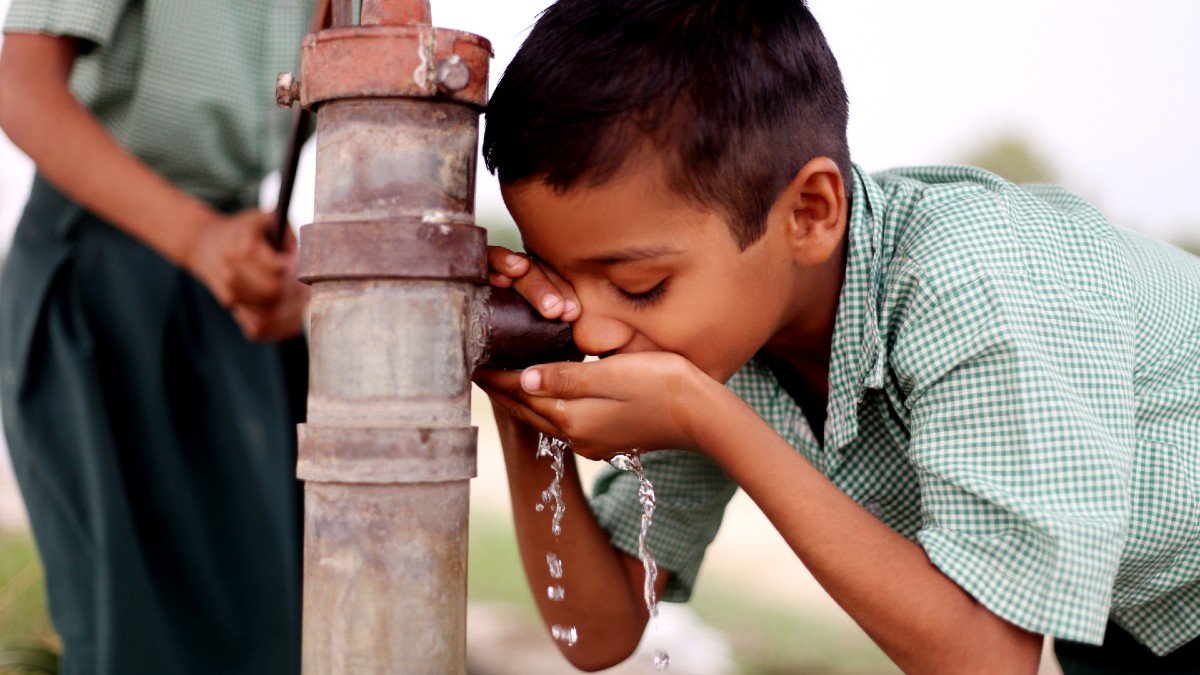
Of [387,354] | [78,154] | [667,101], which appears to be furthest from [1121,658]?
[78,154]

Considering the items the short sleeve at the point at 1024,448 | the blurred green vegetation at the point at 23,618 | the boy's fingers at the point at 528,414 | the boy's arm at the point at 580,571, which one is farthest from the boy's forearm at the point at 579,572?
the blurred green vegetation at the point at 23,618

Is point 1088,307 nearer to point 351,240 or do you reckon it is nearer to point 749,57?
point 749,57

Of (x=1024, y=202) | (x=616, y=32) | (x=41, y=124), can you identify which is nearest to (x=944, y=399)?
(x=1024, y=202)

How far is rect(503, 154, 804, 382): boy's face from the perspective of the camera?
1811 mm

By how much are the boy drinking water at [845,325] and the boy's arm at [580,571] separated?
0.13 metres

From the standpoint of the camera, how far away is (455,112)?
1.53 metres

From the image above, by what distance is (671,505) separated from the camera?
244 cm

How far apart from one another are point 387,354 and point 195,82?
165 centimetres

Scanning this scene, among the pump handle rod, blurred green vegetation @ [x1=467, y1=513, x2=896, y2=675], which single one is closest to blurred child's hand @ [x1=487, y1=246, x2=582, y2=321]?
the pump handle rod

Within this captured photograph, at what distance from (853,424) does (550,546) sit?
0.59 meters

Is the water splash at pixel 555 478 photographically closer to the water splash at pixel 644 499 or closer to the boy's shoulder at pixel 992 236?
the water splash at pixel 644 499

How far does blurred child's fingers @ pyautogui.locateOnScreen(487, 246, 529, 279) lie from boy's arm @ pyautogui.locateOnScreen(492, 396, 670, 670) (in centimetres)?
45

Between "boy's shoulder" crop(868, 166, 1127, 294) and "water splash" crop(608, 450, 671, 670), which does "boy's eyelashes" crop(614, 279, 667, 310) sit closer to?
"water splash" crop(608, 450, 671, 670)

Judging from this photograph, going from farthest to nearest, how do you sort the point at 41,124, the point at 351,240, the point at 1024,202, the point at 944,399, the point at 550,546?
the point at 41,124, the point at 550,546, the point at 1024,202, the point at 944,399, the point at 351,240
